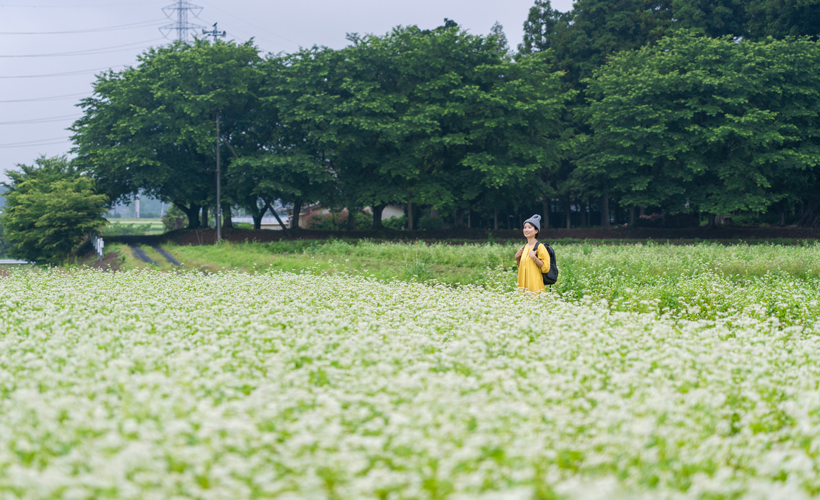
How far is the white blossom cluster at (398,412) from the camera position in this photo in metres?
2.87

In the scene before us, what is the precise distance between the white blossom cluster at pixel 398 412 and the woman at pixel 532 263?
2.66m

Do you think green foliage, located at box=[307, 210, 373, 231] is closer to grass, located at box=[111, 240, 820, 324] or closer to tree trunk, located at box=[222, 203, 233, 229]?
tree trunk, located at box=[222, 203, 233, 229]

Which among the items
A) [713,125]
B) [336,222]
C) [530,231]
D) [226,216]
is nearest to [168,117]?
[226,216]

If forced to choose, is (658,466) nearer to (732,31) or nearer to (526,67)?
(526,67)

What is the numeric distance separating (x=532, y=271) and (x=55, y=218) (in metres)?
34.2

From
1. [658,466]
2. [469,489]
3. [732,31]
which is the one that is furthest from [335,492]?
[732,31]

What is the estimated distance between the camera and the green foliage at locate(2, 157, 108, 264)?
1404 inches

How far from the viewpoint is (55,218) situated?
116 feet

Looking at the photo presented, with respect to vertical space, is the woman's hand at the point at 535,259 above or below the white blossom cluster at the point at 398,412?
above

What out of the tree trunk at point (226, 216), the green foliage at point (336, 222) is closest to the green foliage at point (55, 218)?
the tree trunk at point (226, 216)

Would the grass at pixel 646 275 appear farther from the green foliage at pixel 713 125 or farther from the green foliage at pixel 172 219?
the green foliage at pixel 172 219

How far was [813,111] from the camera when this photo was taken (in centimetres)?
3350

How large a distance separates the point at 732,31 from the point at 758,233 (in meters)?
14.0

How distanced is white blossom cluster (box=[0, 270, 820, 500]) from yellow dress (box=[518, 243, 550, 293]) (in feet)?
8.84
